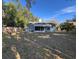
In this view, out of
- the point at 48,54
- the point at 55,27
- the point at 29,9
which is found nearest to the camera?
the point at 29,9

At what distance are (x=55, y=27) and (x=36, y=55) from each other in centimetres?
41

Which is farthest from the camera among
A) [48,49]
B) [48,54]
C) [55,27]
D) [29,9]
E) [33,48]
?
[33,48]

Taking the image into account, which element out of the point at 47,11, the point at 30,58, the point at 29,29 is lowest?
the point at 30,58

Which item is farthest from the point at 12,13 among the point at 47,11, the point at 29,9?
the point at 47,11

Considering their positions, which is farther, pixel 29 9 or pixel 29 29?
pixel 29 29

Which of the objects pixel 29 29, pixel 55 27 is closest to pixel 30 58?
pixel 29 29

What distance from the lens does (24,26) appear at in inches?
62.4

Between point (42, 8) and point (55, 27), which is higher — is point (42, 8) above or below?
above

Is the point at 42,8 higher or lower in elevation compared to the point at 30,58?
higher

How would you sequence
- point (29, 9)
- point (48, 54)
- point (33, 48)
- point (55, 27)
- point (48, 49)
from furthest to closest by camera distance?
point (33, 48)
point (48, 49)
point (48, 54)
point (55, 27)
point (29, 9)

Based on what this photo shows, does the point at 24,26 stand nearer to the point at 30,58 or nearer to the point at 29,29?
the point at 29,29

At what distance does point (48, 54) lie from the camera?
5.37 ft

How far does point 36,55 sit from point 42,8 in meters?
0.57

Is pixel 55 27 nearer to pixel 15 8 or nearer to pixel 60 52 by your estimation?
pixel 60 52
